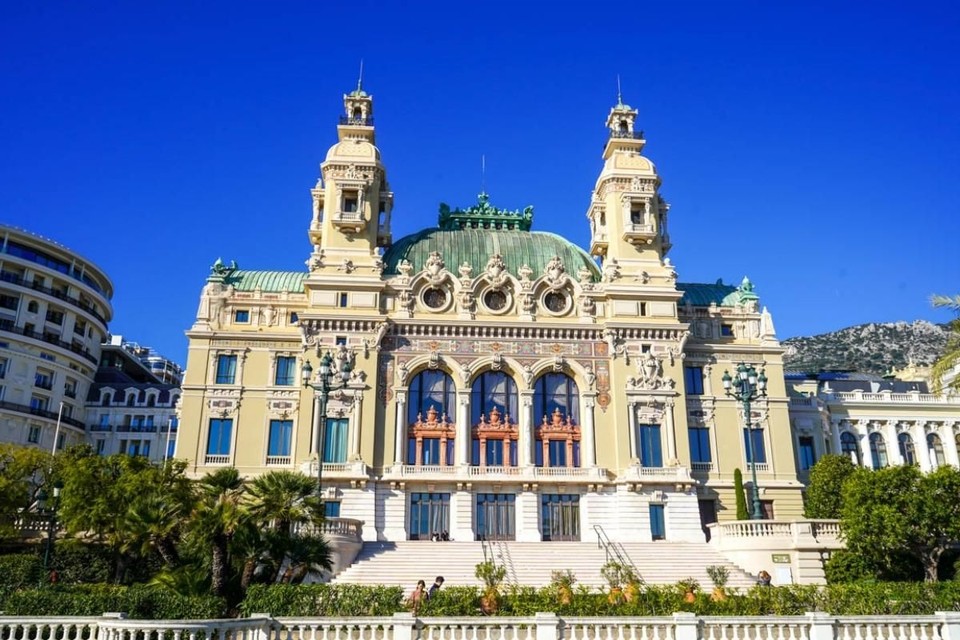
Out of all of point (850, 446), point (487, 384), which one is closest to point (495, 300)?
point (487, 384)

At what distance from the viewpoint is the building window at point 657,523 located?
4606 cm

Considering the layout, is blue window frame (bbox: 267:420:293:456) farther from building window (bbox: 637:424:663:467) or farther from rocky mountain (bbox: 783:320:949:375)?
rocky mountain (bbox: 783:320:949:375)

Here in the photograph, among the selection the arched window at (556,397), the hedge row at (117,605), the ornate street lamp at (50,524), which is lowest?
the hedge row at (117,605)

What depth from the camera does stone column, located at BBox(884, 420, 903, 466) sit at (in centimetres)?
5838

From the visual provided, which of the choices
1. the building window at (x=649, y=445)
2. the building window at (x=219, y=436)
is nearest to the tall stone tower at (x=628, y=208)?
the building window at (x=649, y=445)

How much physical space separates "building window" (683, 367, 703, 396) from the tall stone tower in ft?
23.1

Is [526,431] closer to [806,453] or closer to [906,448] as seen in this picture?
[806,453]

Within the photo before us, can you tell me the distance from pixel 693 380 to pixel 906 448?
2120 centimetres

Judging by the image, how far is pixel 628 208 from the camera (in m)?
53.9

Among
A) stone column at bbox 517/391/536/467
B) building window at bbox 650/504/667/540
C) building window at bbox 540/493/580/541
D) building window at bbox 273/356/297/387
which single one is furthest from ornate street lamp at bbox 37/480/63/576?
building window at bbox 650/504/667/540

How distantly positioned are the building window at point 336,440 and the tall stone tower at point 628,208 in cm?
2167

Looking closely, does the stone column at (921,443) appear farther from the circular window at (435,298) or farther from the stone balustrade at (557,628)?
the stone balustrade at (557,628)

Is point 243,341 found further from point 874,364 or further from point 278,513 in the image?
point 874,364

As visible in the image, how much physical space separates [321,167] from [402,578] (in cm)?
3003
